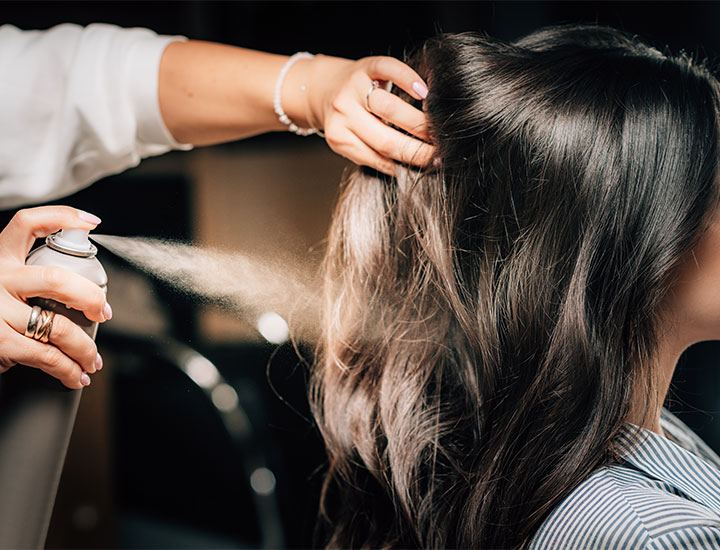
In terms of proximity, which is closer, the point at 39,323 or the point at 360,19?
the point at 39,323

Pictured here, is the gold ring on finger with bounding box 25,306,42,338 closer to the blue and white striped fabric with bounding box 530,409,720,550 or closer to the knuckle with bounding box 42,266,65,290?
the knuckle with bounding box 42,266,65,290

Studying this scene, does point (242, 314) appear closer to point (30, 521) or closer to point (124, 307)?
point (124, 307)

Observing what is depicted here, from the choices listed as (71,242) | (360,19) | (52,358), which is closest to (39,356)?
(52,358)

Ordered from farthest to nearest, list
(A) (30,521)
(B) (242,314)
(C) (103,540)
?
(C) (103,540), (B) (242,314), (A) (30,521)

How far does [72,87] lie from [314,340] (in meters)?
0.40

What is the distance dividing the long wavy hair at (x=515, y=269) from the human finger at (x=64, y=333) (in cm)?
26

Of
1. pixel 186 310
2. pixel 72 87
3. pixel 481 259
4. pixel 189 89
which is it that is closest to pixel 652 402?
pixel 481 259

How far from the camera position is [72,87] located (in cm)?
69

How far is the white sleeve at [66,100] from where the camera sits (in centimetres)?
69

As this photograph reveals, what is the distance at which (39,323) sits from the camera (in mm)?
564

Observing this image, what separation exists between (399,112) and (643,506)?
452mm

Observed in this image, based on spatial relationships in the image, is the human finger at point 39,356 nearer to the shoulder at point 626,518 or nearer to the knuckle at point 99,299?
the knuckle at point 99,299

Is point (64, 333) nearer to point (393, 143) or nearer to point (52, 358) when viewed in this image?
point (52, 358)

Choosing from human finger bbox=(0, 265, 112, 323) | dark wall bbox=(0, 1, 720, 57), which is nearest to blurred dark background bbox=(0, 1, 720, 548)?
dark wall bbox=(0, 1, 720, 57)
